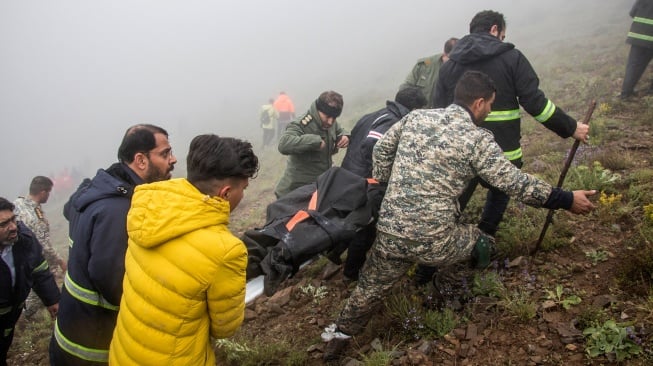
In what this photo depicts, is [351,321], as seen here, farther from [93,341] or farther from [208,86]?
[208,86]

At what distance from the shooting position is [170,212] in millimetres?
1802

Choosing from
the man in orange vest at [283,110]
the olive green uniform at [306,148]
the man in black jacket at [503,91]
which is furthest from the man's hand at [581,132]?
the man in orange vest at [283,110]

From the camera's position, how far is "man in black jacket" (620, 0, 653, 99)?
5.61 metres

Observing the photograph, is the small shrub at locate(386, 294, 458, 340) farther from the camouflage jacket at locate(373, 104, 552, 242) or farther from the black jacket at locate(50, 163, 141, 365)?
the black jacket at locate(50, 163, 141, 365)

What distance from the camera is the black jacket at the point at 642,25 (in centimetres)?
559

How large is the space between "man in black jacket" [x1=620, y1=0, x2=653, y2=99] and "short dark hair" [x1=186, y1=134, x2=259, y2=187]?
6.62m

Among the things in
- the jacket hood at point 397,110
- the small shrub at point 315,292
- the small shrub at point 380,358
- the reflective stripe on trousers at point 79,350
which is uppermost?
the jacket hood at point 397,110

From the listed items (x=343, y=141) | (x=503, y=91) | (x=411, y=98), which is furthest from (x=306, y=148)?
(x=503, y=91)

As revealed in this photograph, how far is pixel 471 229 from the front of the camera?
3.14 meters

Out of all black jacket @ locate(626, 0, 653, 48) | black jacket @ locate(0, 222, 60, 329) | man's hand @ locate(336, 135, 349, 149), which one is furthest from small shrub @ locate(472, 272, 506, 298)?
black jacket @ locate(626, 0, 653, 48)

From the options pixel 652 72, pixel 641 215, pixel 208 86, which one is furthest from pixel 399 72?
Answer: pixel 208 86

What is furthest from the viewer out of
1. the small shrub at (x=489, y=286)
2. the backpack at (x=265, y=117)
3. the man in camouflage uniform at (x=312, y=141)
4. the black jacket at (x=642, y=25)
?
the backpack at (x=265, y=117)

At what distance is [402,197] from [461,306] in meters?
1.15

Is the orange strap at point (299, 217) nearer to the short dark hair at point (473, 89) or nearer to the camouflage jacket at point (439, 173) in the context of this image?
the camouflage jacket at point (439, 173)
